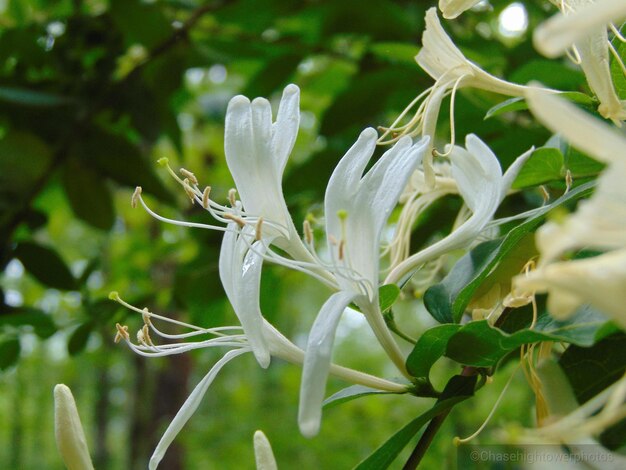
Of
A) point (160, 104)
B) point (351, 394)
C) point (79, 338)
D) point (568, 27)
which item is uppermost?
point (568, 27)

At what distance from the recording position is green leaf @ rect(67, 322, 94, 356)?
922 mm

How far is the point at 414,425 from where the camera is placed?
40cm

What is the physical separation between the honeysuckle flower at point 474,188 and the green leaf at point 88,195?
2.42ft

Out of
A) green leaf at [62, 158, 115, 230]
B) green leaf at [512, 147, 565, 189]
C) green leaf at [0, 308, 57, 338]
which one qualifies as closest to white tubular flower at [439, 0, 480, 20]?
green leaf at [512, 147, 565, 189]

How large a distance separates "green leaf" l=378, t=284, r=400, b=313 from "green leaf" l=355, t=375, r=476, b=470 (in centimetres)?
5

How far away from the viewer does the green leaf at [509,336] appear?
A: 13.2 inches

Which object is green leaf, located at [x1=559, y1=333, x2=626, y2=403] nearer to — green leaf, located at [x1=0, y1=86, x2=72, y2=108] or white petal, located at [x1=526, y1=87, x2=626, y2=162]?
white petal, located at [x1=526, y1=87, x2=626, y2=162]

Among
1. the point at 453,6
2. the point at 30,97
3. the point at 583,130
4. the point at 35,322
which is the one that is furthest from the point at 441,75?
the point at 30,97

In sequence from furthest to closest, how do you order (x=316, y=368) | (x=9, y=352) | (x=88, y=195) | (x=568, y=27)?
(x=88, y=195) → (x=9, y=352) → (x=316, y=368) → (x=568, y=27)

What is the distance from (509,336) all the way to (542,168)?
0.18m

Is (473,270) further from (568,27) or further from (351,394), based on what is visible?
(568,27)

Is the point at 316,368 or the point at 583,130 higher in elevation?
the point at 583,130

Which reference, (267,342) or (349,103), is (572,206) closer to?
(267,342)

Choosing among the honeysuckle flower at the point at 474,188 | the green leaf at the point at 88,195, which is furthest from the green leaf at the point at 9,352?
the honeysuckle flower at the point at 474,188
